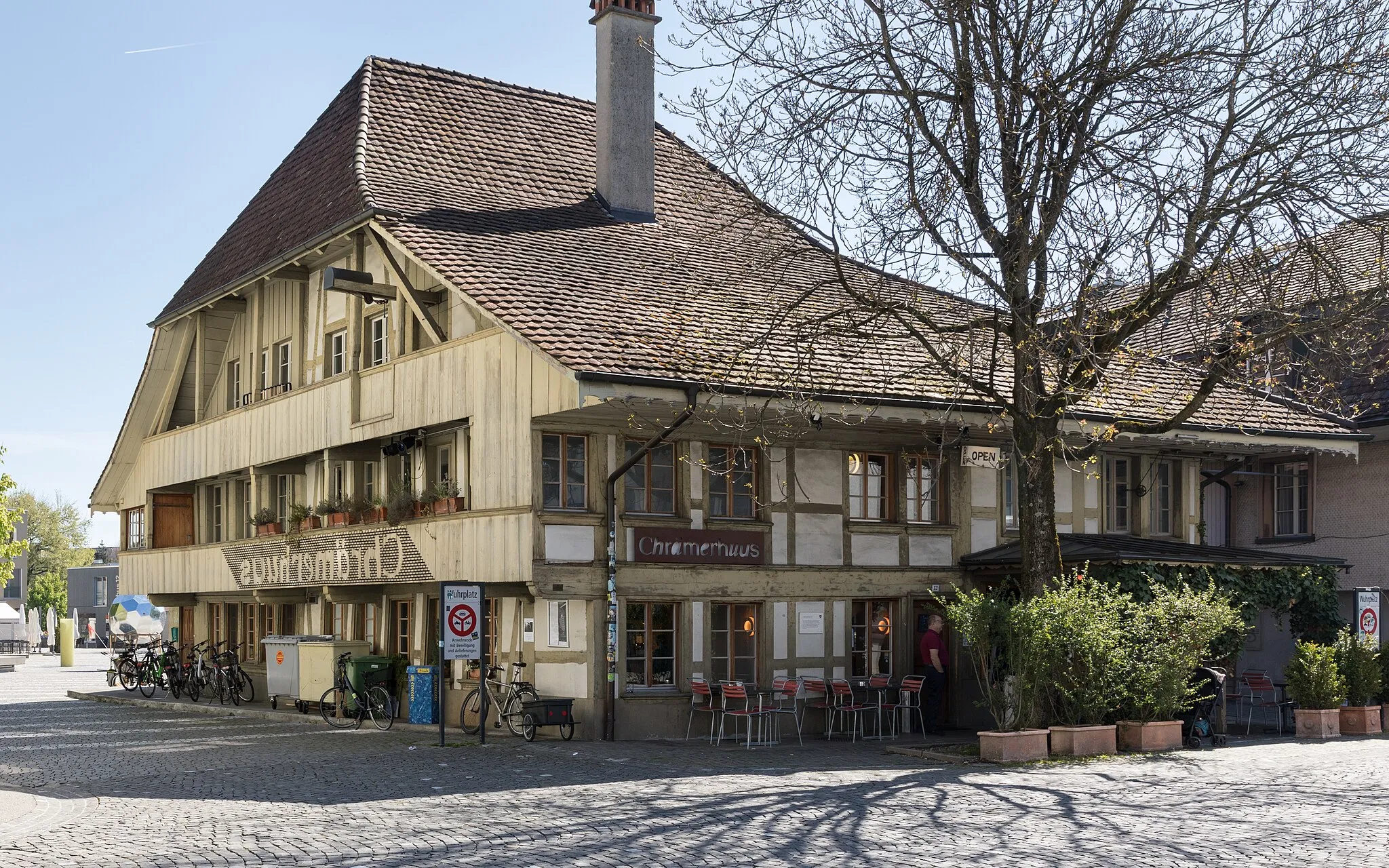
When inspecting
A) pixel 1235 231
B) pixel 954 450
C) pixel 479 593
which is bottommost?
pixel 479 593

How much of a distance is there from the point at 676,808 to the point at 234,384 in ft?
69.0

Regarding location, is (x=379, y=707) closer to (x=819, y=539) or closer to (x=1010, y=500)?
(x=819, y=539)

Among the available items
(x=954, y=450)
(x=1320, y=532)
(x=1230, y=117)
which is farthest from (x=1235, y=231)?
(x=1320, y=532)

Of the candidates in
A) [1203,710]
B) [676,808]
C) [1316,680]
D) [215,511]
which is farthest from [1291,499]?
[215,511]

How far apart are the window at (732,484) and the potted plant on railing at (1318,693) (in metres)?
7.30

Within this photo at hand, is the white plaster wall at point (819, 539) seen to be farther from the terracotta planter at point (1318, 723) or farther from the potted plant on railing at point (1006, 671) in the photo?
the terracotta planter at point (1318, 723)

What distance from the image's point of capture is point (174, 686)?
32.5 m

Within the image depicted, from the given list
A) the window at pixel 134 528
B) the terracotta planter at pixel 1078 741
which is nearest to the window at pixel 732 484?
the terracotta planter at pixel 1078 741

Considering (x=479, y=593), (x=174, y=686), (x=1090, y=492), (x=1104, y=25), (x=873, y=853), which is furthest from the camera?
(x=174, y=686)

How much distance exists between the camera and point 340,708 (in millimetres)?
24859

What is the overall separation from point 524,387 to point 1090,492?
9452 mm

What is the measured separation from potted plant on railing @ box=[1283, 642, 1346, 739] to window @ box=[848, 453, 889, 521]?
598cm

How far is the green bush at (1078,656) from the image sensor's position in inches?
678

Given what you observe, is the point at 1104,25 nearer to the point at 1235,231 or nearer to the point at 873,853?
the point at 1235,231
